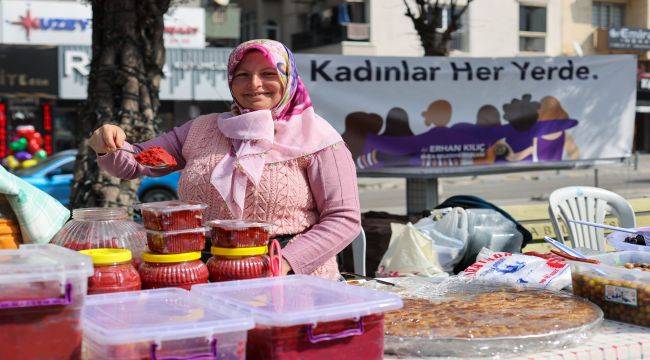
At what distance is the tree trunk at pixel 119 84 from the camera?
518 centimetres

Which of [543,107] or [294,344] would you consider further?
[543,107]

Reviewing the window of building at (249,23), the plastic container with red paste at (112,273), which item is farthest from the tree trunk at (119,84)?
the window of building at (249,23)

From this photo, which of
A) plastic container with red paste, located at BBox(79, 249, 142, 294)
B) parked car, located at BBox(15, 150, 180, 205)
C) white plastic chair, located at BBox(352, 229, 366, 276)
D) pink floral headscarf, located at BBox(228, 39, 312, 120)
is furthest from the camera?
parked car, located at BBox(15, 150, 180, 205)

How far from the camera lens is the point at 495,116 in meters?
7.07

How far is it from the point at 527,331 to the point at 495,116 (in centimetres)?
529

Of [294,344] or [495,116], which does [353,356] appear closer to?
[294,344]

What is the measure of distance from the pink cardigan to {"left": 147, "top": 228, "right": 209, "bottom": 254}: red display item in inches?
19.3

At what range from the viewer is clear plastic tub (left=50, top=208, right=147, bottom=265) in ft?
6.37

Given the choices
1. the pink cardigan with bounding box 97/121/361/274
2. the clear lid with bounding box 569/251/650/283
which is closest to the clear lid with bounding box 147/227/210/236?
the pink cardigan with bounding box 97/121/361/274

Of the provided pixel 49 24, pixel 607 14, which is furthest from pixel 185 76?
pixel 607 14

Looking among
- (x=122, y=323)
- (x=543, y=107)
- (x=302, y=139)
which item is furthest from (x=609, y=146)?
(x=122, y=323)

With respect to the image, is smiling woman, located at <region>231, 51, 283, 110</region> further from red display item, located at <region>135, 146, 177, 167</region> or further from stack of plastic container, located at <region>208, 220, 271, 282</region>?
stack of plastic container, located at <region>208, 220, 271, 282</region>

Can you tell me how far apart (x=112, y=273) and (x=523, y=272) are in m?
1.54

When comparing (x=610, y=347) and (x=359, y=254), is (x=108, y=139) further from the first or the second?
(x=359, y=254)
